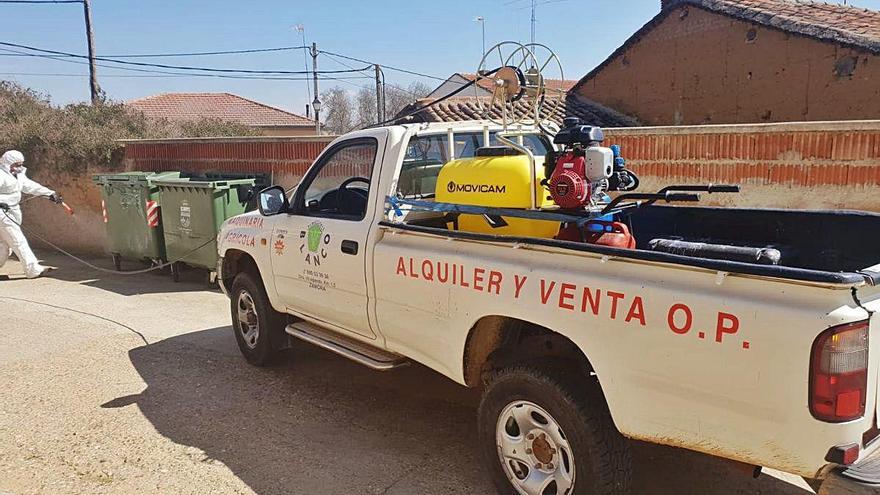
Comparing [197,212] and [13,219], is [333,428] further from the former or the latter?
[13,219]

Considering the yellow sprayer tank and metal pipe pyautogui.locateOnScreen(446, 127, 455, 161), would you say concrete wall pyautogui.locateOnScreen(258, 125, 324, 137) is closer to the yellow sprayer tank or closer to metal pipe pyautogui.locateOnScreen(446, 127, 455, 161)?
metal pipe pyautogui.locateOnScreen(446, 127, 455, 161)

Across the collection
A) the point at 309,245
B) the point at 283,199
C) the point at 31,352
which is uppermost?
the point at 283,199

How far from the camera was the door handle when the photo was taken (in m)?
4.17

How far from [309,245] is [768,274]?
3.14 m

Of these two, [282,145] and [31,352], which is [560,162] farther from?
[282,145]

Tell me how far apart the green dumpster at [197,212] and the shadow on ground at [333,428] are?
303 cm

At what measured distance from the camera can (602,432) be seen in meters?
2.84

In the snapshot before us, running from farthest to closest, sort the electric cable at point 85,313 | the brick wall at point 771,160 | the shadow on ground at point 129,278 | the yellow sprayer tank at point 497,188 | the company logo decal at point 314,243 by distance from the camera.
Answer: the shadow on ground at point 129,278
the electric cable at point 85,313
the brick wall at point 771,160
the company logo decal at point 314,243
the yellow sprayer tank at point 497,188

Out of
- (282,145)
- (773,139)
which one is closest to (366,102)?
(282,145)

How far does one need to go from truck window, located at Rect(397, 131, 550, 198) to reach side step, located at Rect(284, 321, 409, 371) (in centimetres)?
104

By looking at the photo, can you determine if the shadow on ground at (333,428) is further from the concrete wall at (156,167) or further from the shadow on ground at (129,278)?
the concrete wall at (156,167)

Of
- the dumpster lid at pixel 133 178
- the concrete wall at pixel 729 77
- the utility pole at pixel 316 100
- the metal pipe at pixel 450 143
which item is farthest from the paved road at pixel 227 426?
the utility pole at pixel 316 100

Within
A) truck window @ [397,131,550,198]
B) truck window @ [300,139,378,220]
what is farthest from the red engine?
truck window @ [300,139,378,220]

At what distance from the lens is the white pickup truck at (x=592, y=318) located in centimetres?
223
